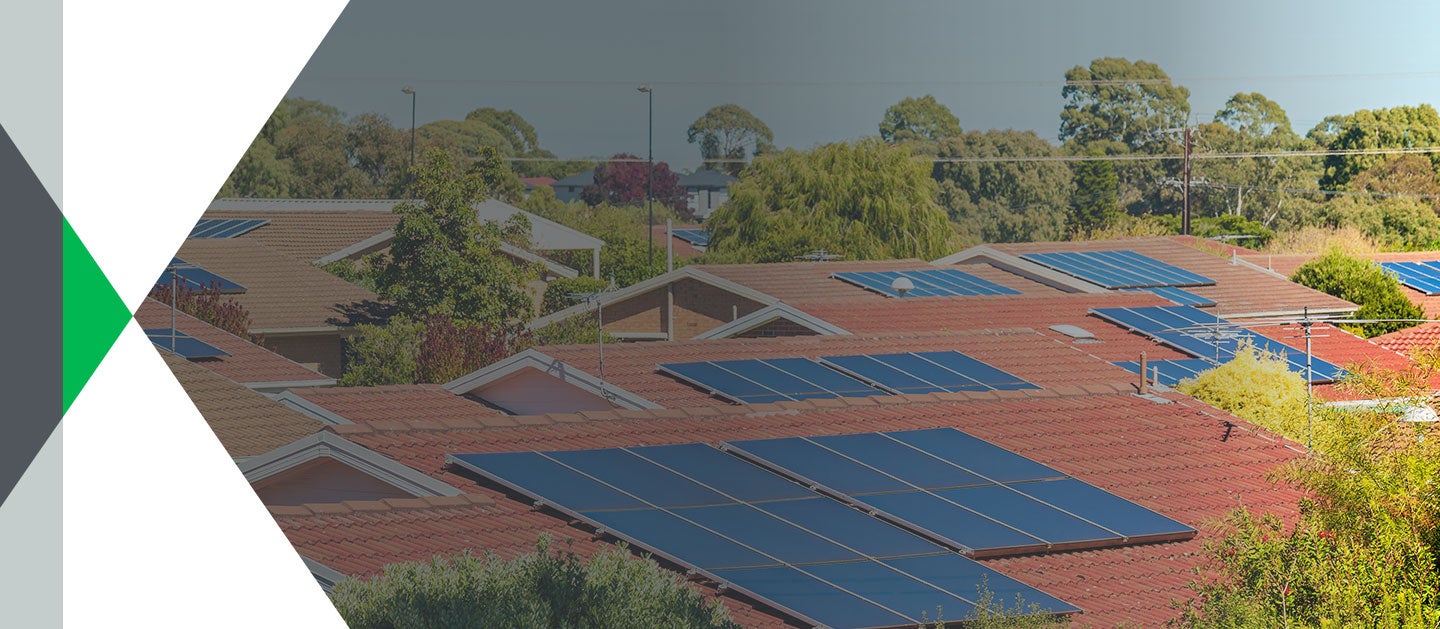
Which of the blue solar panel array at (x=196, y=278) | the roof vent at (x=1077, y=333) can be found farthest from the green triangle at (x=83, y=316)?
the roof vent at (x=1077, y=333)

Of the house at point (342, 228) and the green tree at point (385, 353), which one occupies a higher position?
the house at point (342, 228)

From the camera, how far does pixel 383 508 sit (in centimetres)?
512

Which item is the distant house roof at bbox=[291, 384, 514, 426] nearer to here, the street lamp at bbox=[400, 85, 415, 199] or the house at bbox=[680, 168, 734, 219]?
the street lamp at bbox=[400, 85, 415, 199]

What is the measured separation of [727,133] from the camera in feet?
25.0

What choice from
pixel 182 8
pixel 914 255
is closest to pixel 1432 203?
pixel 914 255

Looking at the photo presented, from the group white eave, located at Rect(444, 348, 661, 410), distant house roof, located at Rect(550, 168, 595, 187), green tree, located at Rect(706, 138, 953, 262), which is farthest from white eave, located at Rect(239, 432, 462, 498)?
green tree, located at Rect(706, 138, 953, 262)

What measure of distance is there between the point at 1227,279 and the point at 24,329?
349 inches

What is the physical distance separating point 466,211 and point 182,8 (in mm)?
1851

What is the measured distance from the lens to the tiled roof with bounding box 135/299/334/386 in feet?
28.5

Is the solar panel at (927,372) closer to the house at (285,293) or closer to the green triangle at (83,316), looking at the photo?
the house at (285,293)

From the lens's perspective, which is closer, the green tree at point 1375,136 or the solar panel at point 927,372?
the solar panel at point 927,372

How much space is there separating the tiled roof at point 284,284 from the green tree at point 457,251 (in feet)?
2.10

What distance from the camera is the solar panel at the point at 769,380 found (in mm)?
6883

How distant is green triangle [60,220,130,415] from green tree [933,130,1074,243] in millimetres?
7660
